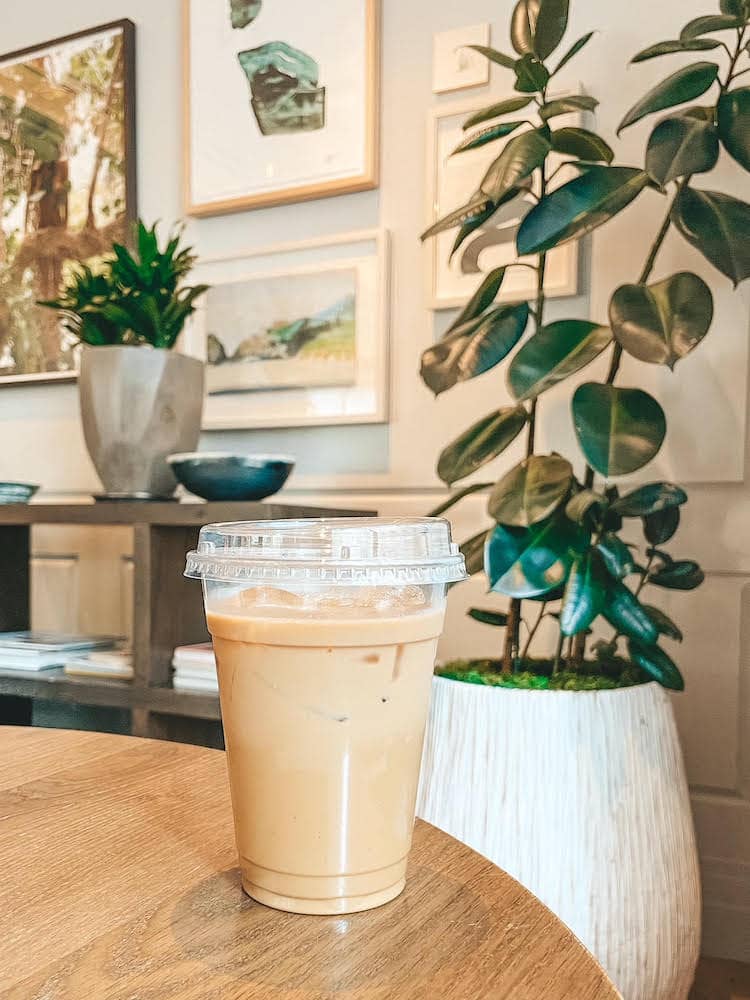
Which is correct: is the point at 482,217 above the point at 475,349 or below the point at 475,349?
above

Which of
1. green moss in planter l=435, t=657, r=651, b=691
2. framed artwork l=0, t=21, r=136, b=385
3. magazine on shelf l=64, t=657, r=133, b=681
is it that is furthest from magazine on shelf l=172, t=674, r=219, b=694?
framed artwork l=0, t=21, r=136, b=385

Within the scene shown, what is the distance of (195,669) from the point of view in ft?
4.97

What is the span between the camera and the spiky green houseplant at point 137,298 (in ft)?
5.40

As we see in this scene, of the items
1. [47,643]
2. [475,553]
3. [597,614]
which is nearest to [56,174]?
[47,643]

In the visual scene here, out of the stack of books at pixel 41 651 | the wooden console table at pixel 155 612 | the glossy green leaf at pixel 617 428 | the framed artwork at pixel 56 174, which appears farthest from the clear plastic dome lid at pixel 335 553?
the framed artwork at pixel 56 174

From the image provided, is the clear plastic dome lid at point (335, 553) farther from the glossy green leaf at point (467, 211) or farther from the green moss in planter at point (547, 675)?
the glossy green leaf at point (467, 211)

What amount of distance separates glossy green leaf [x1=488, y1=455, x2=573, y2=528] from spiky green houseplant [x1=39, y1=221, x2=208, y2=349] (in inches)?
33.7

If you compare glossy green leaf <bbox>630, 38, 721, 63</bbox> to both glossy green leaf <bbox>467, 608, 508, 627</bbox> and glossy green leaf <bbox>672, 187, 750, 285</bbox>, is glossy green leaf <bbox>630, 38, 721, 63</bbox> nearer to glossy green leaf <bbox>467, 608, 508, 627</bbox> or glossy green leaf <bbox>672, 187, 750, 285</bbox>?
glossy green leaf <bbox>672, 187, 750, 285</bbox>

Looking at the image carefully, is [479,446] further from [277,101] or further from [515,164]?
[277,101]

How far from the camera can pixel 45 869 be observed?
1.40 ft

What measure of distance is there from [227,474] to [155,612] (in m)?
0.29

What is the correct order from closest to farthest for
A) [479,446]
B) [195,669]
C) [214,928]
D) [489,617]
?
[214,928]
[479,446]
[489,617]
[195,669]

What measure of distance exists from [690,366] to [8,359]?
1.79 meters

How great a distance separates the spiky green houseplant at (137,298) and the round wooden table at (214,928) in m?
1.31
